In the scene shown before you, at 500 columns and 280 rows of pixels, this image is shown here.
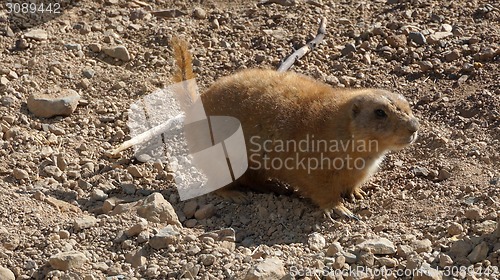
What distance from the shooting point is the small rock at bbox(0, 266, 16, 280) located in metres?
6.33

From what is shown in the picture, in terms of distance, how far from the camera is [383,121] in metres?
7.45

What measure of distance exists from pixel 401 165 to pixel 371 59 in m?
1.86

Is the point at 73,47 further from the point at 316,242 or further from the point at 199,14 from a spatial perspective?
the point at 316,242

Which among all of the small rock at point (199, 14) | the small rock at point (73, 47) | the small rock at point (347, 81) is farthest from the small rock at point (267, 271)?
the small rock at point (199, 14)

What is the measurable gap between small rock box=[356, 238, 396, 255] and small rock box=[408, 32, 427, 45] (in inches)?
150

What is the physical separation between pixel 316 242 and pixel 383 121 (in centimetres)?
125

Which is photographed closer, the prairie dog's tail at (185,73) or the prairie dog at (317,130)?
the prairie dog at (317,130)

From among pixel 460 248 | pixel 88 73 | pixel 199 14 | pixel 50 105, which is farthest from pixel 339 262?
pixel 199 14

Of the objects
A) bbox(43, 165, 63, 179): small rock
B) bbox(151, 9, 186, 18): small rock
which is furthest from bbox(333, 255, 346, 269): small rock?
bbox(151, 9, 186, 18): small rock

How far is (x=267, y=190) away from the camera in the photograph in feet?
26.2

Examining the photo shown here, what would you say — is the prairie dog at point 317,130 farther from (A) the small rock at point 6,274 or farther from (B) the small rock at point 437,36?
(B) the small rock at point 437,36

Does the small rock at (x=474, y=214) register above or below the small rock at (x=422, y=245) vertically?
above

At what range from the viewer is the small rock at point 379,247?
6.41m

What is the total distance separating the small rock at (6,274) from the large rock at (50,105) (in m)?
2.75
